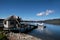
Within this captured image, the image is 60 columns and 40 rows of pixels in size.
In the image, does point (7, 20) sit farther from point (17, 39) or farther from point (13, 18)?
point (17, 39)

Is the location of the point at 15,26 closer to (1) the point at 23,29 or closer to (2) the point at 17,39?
(1) the point at 23,29

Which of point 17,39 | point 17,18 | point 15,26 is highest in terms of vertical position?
point 17,18

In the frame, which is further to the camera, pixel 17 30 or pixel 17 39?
pixel 17 30

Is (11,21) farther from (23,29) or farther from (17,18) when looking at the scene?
(23,29)

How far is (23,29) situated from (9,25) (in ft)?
15.7

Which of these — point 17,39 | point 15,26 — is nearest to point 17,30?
point 15,26

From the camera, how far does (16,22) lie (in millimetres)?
32250

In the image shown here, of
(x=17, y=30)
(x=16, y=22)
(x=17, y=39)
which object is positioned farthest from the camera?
(x=16, y=22)

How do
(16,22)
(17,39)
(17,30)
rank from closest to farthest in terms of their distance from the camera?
(17,39), (17,30), (16,22)

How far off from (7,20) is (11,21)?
1149 mm

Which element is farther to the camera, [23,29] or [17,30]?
[23,29]

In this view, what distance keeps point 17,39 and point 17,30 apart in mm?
9421

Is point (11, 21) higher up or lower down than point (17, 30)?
higher up

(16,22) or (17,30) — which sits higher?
(16,22)
